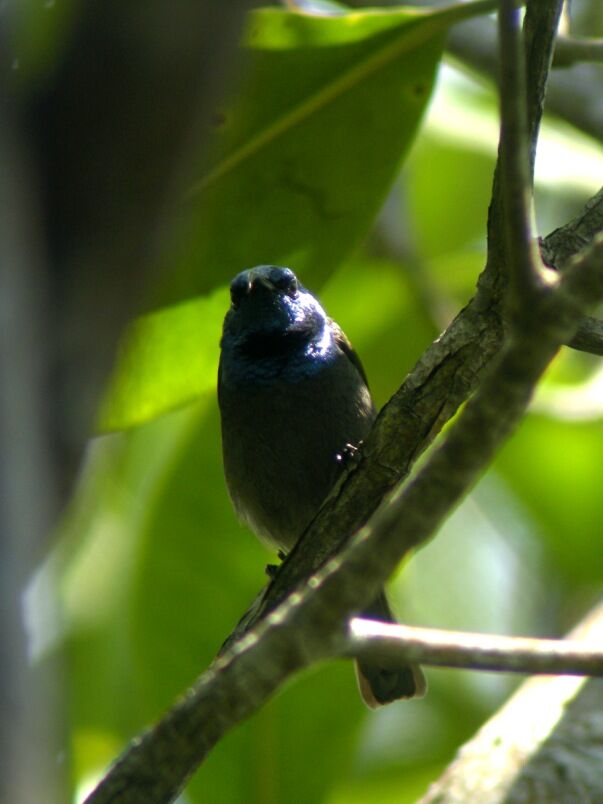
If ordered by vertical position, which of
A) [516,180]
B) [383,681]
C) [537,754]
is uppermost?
[516,180]

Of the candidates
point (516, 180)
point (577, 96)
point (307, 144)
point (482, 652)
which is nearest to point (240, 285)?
point (307, 144)

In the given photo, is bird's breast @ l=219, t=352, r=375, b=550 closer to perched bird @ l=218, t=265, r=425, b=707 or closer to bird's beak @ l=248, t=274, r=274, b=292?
perched bird @ l=218, t=265, r=425, b=707

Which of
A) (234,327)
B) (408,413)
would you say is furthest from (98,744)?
(408,413)

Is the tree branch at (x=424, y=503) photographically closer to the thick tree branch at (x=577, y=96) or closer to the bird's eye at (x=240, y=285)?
the bird's eye at (x=240, y=285)

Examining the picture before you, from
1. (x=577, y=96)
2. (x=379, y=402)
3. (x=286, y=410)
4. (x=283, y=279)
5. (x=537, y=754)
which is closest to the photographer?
(x=537, y=754)

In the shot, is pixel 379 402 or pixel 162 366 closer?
pixel 162 366

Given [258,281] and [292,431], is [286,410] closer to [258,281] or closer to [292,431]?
[292,431]

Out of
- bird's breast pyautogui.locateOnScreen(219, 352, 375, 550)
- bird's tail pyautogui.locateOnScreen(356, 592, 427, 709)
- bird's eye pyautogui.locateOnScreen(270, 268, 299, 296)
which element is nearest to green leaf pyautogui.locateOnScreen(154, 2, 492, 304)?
bird's eye pyautogui.locateOnScreen(270, 268, 299, 296)
